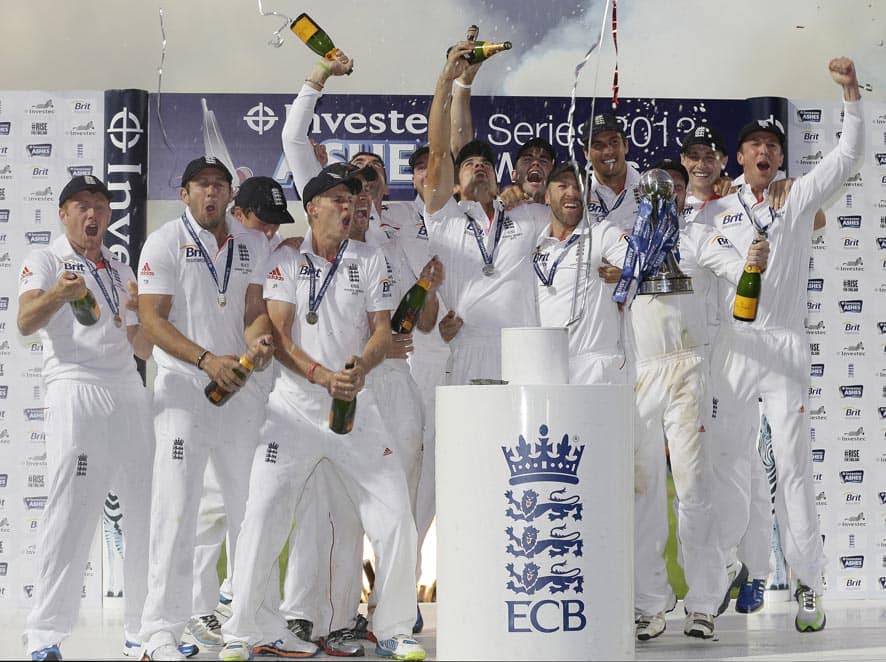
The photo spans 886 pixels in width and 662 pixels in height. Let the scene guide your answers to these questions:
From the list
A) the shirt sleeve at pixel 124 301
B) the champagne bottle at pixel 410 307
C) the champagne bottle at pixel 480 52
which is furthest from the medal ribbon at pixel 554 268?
the shirt sleeve at pixel 124 301

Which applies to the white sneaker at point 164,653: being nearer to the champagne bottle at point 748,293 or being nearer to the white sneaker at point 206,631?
the white sneaker at point 206,631

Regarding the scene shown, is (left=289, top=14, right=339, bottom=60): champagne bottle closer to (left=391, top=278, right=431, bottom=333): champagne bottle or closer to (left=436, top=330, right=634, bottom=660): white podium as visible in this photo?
(left=391, top=278, right=431, bottom=333): champagne bottle

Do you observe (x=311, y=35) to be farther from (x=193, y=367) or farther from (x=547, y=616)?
(x=547, y=616)

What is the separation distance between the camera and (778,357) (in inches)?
226

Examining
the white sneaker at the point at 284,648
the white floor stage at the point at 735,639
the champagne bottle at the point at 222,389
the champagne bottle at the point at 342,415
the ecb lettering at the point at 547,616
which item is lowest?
the white floor stage at the point at 735,639

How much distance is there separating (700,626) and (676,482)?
667 millimetres

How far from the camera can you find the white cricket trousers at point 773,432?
18.4 ft

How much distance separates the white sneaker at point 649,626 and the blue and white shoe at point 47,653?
2.48 metres

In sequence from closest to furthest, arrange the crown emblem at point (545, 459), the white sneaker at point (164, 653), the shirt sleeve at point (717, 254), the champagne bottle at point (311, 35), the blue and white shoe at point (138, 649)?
1. the crown emblem at point (545, 459)
2. the white sneaker at point (164, 653)
3. the blue and white shoe at point (138, 649)
4. the champagne bottle at point (311, 35)
5. the shirt sleeve at point (717, 254)

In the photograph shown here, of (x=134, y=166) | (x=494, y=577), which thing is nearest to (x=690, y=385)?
(x=494, y=577)

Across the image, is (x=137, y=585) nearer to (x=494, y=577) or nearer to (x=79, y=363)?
(x=79, y=363)

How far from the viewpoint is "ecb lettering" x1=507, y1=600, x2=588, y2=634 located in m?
3.62

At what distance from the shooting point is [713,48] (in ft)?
23.4

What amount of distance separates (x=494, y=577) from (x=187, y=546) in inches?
64.0
